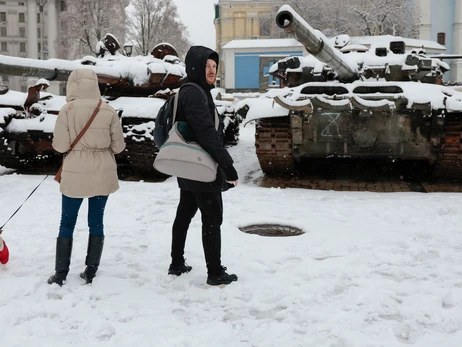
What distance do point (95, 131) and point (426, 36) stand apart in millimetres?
36971

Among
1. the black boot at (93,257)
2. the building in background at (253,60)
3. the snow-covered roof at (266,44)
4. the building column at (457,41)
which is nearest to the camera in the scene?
the black boot at (93,257)

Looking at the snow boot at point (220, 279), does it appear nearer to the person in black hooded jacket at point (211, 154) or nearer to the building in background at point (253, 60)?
the person in black hooded jacket at point (211, 154)

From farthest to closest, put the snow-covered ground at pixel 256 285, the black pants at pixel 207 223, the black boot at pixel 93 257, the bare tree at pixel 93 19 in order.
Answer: the bare tree at pixel 93 19 → the black boot at pixel 93 257 → the black pants at pixel 207 223 → the snow-covered ground at pixel 256 285

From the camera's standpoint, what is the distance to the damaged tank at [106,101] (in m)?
7.93

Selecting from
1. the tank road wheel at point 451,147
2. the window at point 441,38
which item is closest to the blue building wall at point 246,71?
the window at point 441,38

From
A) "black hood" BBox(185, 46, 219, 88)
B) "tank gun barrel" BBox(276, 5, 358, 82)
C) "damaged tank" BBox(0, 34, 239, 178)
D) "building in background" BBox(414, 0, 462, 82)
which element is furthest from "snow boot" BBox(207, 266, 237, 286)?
"building in background" BBox(414, 0, 462, 82)

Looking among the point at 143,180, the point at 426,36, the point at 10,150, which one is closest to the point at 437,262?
the point at 143,180

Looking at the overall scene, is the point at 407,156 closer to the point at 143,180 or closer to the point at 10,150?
the point at 143,180

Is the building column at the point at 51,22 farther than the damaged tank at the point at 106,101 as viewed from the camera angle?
Yes

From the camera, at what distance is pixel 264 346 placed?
2.93 m

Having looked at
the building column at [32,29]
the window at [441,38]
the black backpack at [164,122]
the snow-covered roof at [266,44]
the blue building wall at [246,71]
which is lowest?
the black backpack at [164,122]

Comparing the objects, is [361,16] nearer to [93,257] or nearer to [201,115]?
[201,115]

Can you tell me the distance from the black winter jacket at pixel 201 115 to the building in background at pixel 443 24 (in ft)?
119

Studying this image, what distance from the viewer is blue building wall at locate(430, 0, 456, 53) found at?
37094 mm
